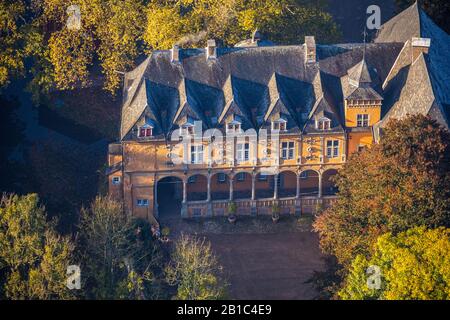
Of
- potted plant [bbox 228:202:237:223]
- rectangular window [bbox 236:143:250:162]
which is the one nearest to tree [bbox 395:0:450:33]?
rectangular window [bbox 236:143:250:162]

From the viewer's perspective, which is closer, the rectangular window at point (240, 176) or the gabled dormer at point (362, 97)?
the gabled dormer at point (362, 97)

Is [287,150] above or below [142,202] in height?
above

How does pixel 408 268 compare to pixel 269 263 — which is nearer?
pixel 408 268

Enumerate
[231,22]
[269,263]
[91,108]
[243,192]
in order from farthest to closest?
[91,108], [231,22], [243,192], [269,263]

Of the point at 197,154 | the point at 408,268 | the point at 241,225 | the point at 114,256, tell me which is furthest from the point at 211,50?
the point at 408,268

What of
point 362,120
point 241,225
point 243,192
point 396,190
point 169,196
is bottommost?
point 241,225

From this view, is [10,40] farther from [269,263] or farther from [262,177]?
[269,263]

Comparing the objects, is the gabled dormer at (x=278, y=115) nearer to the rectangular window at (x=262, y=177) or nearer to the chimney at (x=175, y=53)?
the rectangular window at (x=262, y=177)

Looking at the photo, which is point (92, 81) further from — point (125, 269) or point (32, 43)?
point (125, 269)

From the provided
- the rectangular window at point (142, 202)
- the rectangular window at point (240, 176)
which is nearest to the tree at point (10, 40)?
the rectangular window at point (142, 202)
